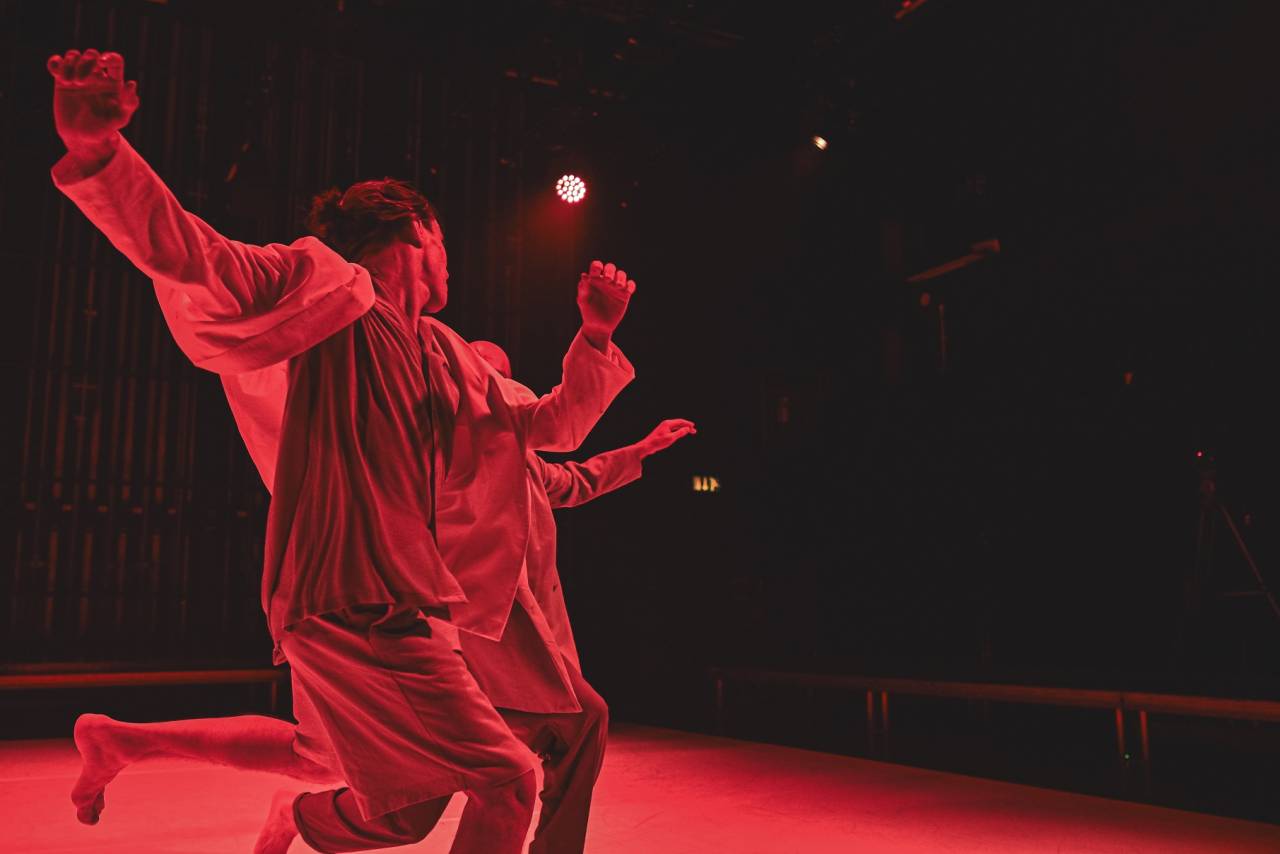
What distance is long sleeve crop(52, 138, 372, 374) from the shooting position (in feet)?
4.01

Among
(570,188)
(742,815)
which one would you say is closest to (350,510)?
(742,815)

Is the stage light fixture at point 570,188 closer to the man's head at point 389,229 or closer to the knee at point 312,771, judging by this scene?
the man's head at point 389,229

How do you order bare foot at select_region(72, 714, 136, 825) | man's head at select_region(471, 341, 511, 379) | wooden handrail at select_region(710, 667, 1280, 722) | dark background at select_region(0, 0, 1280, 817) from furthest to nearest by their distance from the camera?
dark background at select_region(0, 0, 1280, 817) < wooden handrail at select_region(710, 667, 1280, 722) < man's head at select_region(471, 341, 511, 379) < bare foot at select_region(72, 714, 136, 825)

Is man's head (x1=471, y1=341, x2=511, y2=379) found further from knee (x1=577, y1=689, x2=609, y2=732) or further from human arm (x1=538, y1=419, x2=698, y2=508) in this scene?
knee (x1=577, y1=689, x2=609, y2=732)

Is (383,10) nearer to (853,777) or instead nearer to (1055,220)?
(1055,220)

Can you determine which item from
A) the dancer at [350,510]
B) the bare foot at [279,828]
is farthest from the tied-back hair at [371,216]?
the bare foot at [279,828]

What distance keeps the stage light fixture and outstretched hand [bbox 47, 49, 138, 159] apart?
5.55 m

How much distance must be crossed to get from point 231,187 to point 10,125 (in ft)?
3.96

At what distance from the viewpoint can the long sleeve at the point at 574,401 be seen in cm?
181

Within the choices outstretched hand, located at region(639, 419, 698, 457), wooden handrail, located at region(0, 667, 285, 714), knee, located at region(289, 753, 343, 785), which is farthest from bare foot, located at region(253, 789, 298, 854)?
wooden handrail, located at region(0, 667, 285, 714)

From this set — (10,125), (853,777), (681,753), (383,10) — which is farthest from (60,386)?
(853,777)

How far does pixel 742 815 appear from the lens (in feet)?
10.7

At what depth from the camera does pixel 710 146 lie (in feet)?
22.3

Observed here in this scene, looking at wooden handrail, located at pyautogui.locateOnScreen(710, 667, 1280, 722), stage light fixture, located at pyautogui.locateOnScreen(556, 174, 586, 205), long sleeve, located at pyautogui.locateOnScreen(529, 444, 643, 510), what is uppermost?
stage light fixture, located at pyautogui.locateOnScreen(556, 174, 586, 205)
